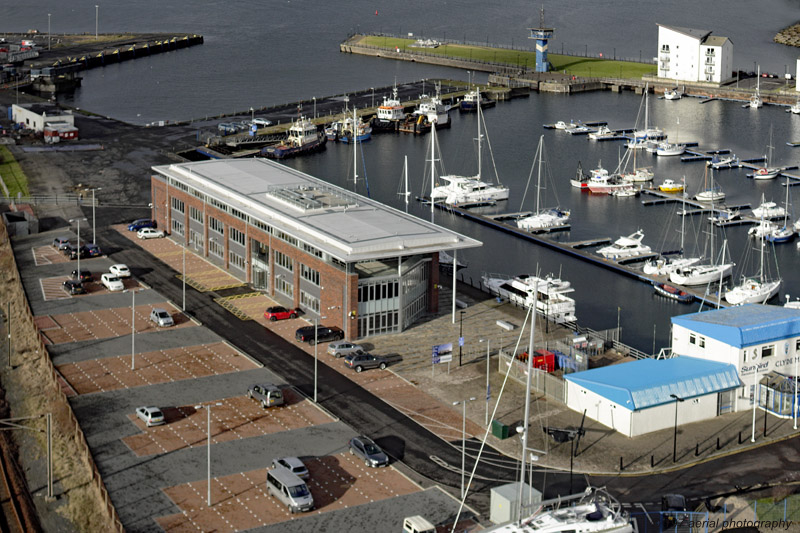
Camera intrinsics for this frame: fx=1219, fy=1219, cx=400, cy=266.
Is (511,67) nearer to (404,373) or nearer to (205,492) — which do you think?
(404,373)

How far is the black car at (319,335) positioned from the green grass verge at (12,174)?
4876 centimetres

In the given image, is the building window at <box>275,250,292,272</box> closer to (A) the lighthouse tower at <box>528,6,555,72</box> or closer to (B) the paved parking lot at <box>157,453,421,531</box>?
(B) the paved parking lot at <box>157,453,421,531</box>

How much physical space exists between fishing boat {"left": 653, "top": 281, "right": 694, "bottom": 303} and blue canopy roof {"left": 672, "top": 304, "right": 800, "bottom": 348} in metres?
21.1

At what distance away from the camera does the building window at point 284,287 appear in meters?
79.9

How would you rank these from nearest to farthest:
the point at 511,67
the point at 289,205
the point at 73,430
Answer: the point at 73,430 → the point at 289,205 → the point at 511,67

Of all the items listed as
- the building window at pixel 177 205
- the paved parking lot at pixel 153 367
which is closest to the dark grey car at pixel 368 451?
the paved parking lot at pixel 153 367

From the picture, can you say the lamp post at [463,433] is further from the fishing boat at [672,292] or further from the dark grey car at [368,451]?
the fishing boat at [672,292]

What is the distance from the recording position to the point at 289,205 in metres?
84.1

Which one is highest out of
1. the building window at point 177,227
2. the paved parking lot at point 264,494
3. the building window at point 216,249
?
the building window at point 177,227

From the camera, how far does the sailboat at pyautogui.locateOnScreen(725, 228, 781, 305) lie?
87875mm

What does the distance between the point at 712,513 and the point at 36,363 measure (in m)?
40.1

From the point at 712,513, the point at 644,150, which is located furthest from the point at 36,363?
the point at 644,150

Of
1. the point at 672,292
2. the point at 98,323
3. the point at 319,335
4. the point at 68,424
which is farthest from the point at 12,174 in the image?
the point at 672,292

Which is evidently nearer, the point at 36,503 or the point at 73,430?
the point at 36,503
